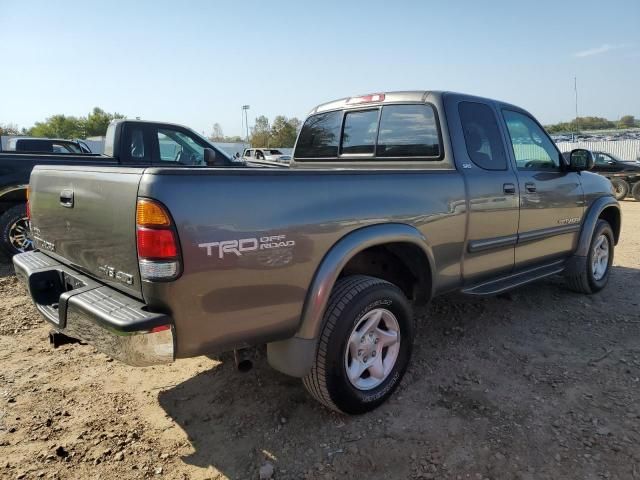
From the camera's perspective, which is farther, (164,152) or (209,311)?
(164,152)

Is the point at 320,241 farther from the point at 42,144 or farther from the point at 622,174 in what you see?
the point at 622,174

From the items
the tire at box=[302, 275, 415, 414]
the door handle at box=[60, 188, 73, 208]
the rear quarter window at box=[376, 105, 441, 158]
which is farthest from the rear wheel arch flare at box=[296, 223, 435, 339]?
the door handle at box=[60, 188, 73, 208]

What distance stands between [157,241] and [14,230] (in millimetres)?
5364

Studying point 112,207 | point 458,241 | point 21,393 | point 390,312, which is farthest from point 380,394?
point 21,393

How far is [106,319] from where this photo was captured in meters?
2.02

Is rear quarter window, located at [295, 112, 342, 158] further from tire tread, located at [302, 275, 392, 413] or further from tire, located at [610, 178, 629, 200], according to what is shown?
tire, located at [610, 178, 629, 200]

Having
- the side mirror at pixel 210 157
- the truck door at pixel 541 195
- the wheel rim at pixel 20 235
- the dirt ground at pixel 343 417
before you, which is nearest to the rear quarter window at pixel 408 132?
the truck door at pixel 541 195

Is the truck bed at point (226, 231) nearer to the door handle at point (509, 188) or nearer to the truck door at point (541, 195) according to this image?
the door handle at point (509, 188)

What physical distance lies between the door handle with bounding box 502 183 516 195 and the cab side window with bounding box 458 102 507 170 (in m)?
0.15

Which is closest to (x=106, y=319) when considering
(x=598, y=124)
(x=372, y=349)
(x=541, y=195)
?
(x=372, y=349)

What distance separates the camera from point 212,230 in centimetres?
200

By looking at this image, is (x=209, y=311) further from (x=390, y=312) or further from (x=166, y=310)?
(x=390, y=312)

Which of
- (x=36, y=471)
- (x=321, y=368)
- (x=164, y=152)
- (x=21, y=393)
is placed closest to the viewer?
(x=36, y=471)

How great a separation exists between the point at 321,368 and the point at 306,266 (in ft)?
1.95
